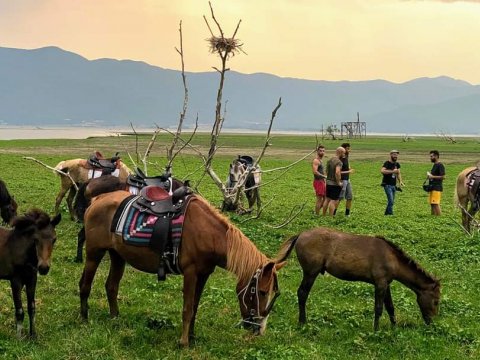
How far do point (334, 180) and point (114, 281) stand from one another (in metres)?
9.87

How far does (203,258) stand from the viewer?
6723 mm

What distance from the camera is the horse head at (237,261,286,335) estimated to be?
21.0ft

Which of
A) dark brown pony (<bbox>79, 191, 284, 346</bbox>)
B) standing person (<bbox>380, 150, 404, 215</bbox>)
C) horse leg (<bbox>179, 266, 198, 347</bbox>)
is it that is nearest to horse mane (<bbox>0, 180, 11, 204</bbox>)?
dark brown pony (<bbox>79, 191, 284, 346</bbox>)

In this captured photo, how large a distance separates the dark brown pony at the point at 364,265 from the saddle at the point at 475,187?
7.99 metres

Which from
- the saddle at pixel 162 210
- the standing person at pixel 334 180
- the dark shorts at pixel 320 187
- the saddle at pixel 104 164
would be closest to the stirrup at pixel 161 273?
the saddle at pixel 162 210

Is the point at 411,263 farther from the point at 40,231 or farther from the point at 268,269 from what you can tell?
the point at 40,231

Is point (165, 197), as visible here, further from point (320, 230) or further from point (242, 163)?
point (242, 163)

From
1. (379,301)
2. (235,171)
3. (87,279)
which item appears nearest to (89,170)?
(235,171)

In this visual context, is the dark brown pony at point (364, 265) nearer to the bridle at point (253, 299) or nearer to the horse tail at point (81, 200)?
the bridle at point (253, 299)

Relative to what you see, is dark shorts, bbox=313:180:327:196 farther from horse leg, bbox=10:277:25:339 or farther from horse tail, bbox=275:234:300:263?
horse leg, bbox=10:277:25:339

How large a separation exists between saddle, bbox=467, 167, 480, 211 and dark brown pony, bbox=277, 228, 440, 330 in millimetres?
7991

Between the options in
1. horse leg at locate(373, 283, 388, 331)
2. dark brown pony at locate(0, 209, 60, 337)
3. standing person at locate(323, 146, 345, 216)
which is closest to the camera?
dark brown pony at locate(0, 209, 60, 337)

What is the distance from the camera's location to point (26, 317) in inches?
297

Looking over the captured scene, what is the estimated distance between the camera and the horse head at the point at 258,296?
6391mm
